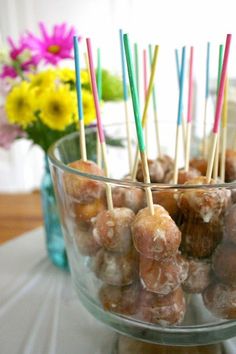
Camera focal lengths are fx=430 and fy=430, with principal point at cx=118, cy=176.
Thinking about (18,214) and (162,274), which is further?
(18,214)

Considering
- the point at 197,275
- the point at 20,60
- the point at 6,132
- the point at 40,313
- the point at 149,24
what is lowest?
the point at 40,313

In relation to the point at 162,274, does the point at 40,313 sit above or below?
below

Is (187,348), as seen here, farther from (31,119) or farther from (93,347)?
(31,119)

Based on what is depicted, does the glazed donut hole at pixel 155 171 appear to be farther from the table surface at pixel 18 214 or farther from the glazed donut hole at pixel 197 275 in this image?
the table surface at pixel 18 214

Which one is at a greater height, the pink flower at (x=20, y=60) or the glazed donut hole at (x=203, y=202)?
the pink flower at (x=20, y=60)

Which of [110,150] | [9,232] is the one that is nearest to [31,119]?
[110,150]

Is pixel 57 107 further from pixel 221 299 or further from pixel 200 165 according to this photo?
pixel 221 299

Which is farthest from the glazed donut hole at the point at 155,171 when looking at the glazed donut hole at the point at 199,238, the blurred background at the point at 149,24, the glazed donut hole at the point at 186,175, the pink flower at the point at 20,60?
the blurred background at the point at 149,24

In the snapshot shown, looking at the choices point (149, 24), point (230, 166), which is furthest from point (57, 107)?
point (149, 24)
